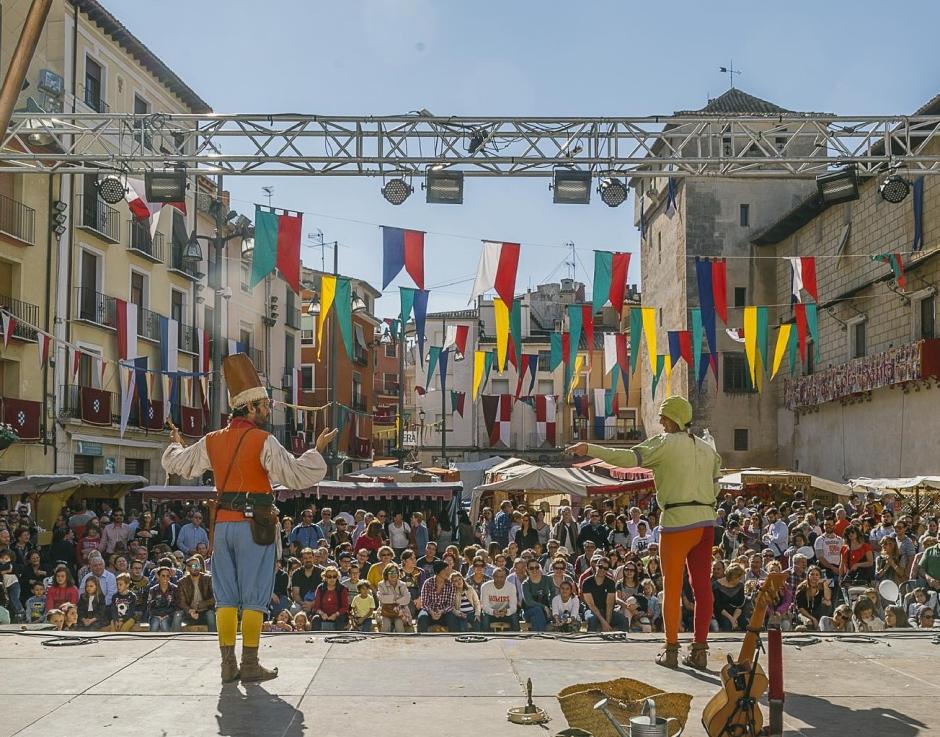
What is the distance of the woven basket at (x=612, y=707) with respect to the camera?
14.9ft

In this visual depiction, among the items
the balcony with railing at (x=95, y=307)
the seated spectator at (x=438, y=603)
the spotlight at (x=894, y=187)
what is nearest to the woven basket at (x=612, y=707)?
the seated spectator at (x=438, y=603)

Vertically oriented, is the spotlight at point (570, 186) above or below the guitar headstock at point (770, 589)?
above

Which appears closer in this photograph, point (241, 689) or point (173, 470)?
point (241, 689)

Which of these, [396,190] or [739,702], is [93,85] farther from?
[739,702]

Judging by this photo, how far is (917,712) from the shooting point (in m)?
5.38

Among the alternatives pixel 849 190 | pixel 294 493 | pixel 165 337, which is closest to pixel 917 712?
pixel 849 190

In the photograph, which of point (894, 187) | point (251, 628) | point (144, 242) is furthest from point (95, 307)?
point (251, 628)

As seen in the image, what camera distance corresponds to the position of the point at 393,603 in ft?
37.4

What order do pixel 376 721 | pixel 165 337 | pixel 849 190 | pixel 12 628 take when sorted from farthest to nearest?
pixel 165 337, pixel 849 190, pixel 12 628, pixel 376 721

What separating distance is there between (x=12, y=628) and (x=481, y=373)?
2881 cm

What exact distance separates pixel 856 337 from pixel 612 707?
108 feet

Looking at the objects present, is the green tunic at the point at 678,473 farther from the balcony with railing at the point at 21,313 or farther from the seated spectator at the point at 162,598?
the balcony with railing at the point at 21,313

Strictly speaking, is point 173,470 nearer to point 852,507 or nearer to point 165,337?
point 852,507

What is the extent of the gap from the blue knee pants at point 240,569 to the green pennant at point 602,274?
52.7 feet
